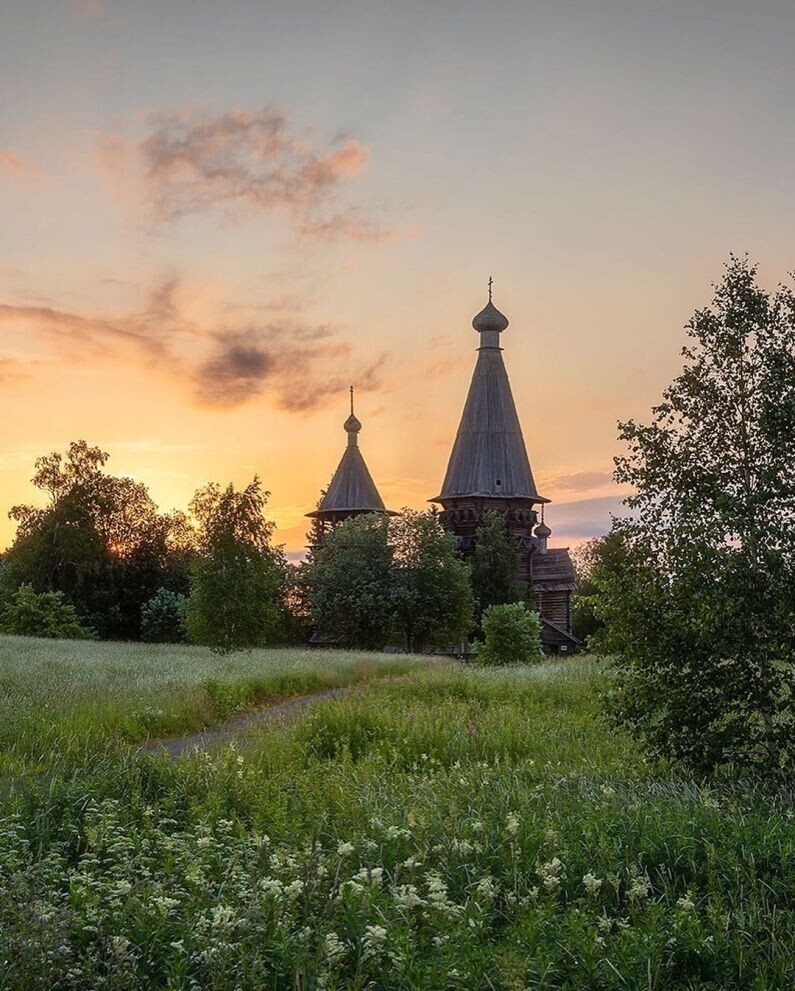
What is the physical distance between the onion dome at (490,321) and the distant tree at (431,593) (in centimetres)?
2123

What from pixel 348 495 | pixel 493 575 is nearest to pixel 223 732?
pixel 493 575

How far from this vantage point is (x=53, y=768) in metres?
10.8

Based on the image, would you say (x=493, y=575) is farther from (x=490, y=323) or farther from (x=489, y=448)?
(x=490, y=323)

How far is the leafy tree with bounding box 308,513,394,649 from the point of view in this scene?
183 ft

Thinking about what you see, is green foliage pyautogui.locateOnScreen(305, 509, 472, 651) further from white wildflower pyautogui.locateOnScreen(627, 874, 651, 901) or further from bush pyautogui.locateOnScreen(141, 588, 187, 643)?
white wildflower pyautogui.locateOnScreen(627, 874, 651, 901)

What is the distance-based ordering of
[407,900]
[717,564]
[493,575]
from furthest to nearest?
[493,575] → [717,564] → [407,900]

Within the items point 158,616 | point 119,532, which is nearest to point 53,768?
point 158,616

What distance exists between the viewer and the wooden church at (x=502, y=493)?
6656cm

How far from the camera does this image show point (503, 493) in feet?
218

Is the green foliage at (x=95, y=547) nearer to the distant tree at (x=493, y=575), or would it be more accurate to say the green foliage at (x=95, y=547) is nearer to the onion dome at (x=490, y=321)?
the distant tree at (x=493, y=575)

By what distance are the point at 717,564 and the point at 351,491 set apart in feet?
213

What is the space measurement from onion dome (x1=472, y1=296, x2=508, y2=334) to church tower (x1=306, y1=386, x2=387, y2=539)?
1449 centimetres

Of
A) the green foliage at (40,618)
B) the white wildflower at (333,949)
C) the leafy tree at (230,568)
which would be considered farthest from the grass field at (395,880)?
the green foliage at (40,618)

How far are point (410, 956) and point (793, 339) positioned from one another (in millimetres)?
8113
